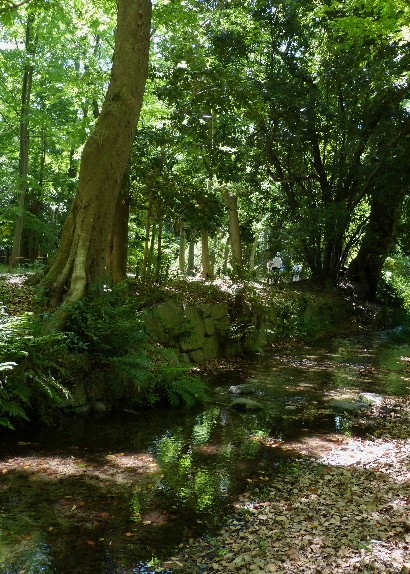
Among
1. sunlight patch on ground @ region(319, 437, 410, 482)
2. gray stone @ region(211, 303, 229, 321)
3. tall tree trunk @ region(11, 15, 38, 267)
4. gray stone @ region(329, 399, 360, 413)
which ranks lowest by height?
gray stone @ region(329, 399, 360, 413)

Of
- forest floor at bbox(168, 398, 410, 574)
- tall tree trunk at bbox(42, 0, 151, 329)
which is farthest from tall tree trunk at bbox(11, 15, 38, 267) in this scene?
forest floor at bbox(168, 398, 410, 574)

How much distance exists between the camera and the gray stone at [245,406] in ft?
27.2

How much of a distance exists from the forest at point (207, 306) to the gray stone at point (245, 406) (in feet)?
0.11

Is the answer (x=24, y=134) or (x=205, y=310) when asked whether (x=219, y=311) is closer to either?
(x=205, y=310)

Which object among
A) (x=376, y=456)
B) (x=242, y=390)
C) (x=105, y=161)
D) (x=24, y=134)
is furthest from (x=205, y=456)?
(x=24, y=134)

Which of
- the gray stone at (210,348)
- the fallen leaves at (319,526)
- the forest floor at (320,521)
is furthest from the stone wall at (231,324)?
the fallen leaves at (319,526)

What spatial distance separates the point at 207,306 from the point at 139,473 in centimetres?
785

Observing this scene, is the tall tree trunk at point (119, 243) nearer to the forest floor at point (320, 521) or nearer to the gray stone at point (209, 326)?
the gray stone at point (209, 326)

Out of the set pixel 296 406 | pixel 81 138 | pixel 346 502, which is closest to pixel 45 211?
pixel 81 138

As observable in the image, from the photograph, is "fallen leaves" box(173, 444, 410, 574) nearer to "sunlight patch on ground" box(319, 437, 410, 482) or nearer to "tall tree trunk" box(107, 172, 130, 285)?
"sunlight patch on ground" box(319, 437, 410, 482)

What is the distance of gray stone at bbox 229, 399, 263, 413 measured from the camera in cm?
830

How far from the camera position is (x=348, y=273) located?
23828 millimetres

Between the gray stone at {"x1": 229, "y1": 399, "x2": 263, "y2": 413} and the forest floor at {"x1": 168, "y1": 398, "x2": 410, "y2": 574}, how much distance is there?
1.94m

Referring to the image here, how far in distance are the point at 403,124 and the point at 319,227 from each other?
14.5 ft
